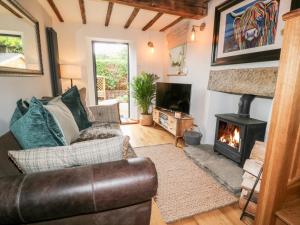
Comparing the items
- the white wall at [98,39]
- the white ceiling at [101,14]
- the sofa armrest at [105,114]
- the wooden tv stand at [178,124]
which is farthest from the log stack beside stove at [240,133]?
the white wall at [98,39]

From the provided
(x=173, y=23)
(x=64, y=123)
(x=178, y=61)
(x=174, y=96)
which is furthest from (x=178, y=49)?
(x=64, y=123)

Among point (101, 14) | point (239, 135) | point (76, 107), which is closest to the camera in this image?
point (76, 107)

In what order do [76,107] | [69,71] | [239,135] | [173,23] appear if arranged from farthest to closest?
[173,23], [69,71], [239,135], [76,107]

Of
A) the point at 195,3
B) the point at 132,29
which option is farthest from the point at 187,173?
the point at 132,29

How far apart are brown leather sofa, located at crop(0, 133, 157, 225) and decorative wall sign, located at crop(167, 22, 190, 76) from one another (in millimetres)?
3143

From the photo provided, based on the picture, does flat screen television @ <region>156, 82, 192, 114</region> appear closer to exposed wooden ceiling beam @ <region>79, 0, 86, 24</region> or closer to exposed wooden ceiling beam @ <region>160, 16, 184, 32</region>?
exposed wooden ceiling beam @ <region>160, 16, 184, 32</region>

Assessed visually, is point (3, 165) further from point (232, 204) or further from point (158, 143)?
point (158, 143)

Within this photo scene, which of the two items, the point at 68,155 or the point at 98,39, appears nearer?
the point at 68,155

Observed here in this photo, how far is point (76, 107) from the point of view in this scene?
6.64ft

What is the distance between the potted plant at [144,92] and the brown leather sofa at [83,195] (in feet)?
11.0

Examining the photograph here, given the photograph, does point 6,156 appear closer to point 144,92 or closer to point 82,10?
point 82,10

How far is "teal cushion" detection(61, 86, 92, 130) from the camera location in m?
1.95

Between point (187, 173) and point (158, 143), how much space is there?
3.65ft

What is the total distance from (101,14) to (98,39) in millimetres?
850
